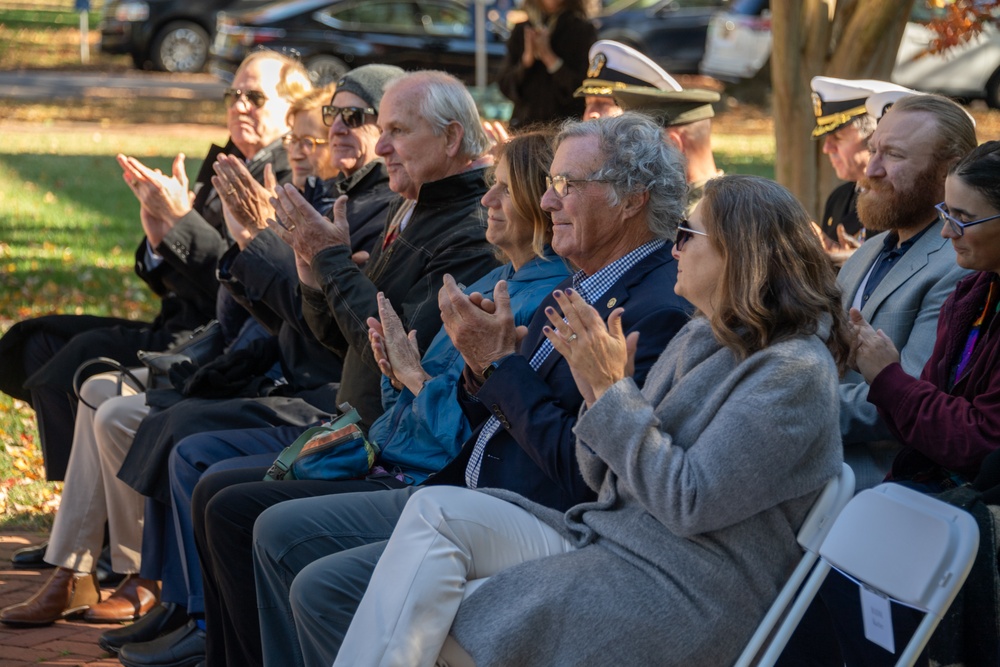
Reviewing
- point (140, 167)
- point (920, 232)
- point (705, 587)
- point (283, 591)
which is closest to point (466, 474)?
point (283, 591)

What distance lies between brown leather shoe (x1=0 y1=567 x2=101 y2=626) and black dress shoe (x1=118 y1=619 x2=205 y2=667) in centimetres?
59

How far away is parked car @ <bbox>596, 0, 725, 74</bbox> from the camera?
826 inches

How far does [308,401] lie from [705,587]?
241cm

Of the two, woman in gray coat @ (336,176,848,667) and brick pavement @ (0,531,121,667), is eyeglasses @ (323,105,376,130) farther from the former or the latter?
woman in gray coat @ (336,176,848,667)

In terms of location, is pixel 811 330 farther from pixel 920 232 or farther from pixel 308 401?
pixel 308 401

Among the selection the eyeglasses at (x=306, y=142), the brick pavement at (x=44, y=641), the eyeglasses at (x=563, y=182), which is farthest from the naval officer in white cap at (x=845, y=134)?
the brick pavement at (x=44, y=641)

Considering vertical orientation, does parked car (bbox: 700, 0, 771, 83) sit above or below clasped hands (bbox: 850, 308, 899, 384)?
below

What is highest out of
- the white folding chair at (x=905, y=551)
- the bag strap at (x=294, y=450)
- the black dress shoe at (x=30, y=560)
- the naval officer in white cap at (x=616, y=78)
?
the naval officer in white cap at (x=616, y=78)

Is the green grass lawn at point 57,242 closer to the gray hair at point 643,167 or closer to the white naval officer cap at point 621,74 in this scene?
the white naval officer cap at point 621,74

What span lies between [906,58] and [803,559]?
1571 cm

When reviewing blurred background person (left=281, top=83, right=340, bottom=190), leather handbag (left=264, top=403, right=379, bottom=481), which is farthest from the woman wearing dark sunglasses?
blurred background person (left=281, top=83, right=340, bottom=190)

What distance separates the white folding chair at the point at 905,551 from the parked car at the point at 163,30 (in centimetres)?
2381

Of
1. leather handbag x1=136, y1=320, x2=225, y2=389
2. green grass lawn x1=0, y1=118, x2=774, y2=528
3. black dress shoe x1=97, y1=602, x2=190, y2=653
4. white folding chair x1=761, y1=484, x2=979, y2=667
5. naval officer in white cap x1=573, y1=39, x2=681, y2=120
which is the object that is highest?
naval officer in white cap x1=573, y1=39, x2=681, y2=120

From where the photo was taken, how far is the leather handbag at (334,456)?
12.6ft
